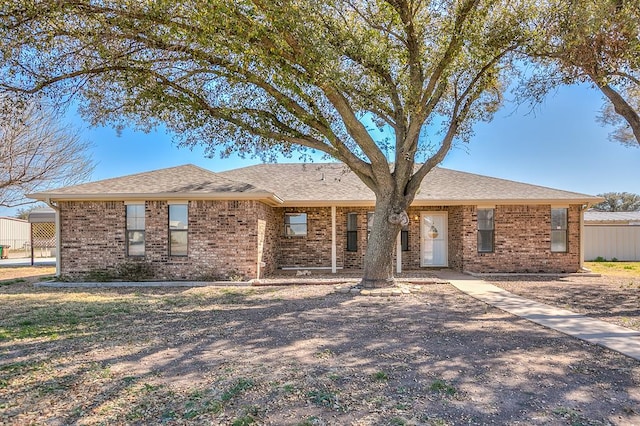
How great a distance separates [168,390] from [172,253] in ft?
28.4

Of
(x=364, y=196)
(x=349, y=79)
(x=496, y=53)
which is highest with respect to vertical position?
(x=496, y=53)

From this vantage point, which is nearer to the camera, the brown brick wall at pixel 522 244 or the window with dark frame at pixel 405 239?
the brown brick wall at pixel 522 244

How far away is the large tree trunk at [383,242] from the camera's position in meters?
9.73

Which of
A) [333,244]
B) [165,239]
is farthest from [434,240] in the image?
[165,239]

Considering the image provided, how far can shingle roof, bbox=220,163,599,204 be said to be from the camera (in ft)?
43.4

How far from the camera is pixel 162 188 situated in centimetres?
1180

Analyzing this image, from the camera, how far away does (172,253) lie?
39.1 feet

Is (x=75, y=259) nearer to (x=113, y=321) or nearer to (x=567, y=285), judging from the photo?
(x=113, y=321)

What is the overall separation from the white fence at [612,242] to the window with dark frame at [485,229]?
9.58 m

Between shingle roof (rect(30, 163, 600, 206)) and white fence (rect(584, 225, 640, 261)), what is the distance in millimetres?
8140

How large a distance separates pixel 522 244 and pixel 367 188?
5.35m

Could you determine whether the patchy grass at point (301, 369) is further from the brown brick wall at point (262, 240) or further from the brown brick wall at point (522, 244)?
the brown brick wall at point (522, 244)

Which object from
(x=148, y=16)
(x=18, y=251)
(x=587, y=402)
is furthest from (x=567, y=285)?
(x=18, y=251)

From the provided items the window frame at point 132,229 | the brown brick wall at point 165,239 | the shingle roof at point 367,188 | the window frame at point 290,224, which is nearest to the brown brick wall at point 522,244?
the shingle roof at point 367,188
